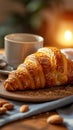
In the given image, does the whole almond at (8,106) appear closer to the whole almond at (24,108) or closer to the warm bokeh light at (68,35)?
the whole almond at (24,108)

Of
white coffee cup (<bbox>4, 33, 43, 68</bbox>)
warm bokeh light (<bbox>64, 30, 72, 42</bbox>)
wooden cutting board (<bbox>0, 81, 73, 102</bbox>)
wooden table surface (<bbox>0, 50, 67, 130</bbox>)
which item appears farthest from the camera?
warm bokeh light (<bbox>64, 30, 72, 42</bbox>)

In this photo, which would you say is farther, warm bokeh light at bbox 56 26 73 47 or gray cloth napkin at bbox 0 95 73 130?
warm bokeh light at bbox 56 26 73 47

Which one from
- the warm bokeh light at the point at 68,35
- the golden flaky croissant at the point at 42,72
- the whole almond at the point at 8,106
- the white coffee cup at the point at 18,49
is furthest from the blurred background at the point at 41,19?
the whole almond at the point at 8,106

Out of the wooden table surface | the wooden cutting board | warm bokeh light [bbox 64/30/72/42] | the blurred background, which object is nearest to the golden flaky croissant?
the wooden cutting board

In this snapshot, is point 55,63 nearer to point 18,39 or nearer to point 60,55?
point 60,55

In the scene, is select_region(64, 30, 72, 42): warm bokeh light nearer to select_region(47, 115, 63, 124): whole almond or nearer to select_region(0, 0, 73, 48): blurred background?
select_region(0, 0, 73, 48): blurred background

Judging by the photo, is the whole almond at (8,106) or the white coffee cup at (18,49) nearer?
the whole almond at (8,106)
